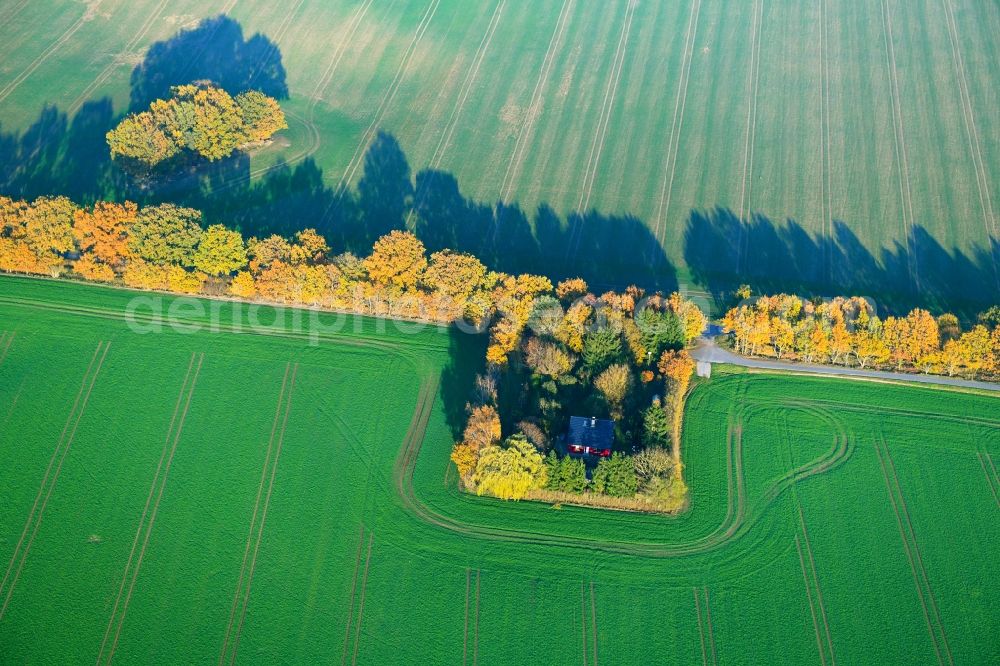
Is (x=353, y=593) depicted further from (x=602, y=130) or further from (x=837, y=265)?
(x=602, y=130)

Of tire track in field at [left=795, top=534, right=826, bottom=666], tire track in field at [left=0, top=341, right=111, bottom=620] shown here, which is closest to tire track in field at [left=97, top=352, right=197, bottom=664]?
tire track in field at [left=0, top=341, right=111, bottom=620]

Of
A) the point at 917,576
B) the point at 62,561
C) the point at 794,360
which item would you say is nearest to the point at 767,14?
the point at 794,360

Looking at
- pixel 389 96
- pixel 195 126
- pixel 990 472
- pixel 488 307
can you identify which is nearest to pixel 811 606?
pixel 990 472

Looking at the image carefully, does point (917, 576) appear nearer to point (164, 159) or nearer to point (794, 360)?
point (794, 360)

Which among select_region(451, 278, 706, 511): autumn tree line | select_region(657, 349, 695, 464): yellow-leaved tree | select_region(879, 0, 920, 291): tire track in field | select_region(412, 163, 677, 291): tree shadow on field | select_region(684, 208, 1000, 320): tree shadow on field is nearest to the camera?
select_region(451, 278, 706, 511): autumn tree line

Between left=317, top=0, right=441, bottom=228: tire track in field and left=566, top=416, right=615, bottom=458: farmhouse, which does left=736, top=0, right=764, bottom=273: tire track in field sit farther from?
left=317, top=0, right=441, bottom=228: tire track in field
